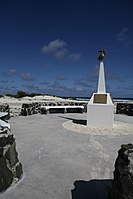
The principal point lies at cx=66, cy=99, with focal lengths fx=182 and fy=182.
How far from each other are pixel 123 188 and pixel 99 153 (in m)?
2.95

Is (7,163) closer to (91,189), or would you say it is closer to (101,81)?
(91,189)

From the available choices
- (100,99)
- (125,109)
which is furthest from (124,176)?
(125,109)

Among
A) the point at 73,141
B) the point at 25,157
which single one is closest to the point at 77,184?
the point at 25,157

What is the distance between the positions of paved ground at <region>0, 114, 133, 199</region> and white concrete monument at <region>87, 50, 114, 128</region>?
2.86 m

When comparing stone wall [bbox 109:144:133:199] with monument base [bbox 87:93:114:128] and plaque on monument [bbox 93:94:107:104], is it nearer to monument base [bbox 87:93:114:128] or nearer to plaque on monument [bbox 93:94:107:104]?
monument base [bbox 87:93:114:128]

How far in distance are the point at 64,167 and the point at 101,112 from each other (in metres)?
6.11

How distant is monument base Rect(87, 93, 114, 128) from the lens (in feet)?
32.3

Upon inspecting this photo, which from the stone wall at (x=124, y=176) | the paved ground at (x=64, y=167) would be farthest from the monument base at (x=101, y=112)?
the stone wall at (x=124, y=176)

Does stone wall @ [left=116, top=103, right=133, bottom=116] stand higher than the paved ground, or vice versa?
stone wall @ [left=116, top=103, right=133, bottom=116]

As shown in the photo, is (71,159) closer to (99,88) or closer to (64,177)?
(64,177)

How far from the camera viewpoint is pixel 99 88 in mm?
10430

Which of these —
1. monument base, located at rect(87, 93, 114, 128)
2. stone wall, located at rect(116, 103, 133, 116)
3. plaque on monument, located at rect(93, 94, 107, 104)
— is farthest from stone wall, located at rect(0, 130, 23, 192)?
stone wall, located at rect(116, 103, 133, 116)

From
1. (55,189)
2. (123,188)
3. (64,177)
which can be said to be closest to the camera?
(123,188)

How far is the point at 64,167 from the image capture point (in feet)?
14.0
